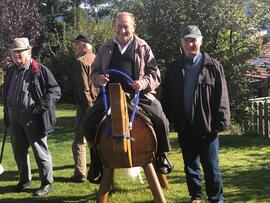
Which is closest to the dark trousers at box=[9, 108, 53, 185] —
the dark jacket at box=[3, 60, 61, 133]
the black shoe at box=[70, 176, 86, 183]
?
the dark jacket at box=[3, 60, 61, 133]

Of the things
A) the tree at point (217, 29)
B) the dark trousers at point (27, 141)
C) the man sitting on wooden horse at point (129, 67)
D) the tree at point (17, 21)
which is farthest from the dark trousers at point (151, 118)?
the tree at point (17, 21)

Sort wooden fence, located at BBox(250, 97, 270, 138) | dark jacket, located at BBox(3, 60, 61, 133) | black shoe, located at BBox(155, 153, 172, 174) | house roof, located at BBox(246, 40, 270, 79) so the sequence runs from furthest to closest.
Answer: house roof, located at BBox(246, 40, 270, 79), wooden fence, located at BBox(250, 97, 270, 138), dark jacket, located at BBox(3, 60, 61, 133), black shoe, located at BBox(155, 153, 172, 174)

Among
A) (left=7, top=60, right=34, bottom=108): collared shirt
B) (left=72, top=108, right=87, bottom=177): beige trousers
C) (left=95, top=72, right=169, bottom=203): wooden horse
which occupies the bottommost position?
(left=72, top=108, right=87, bottom=177): beige trousers

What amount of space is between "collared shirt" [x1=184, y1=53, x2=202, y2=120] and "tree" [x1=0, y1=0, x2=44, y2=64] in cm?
1945

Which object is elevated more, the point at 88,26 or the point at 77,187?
the point at 88,26

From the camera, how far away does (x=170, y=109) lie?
553 cm

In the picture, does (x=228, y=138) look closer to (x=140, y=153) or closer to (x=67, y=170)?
(x=67, y=170)

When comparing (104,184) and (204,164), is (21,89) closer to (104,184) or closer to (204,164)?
(104,184)

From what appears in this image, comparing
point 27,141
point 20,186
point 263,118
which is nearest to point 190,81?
point 27,141

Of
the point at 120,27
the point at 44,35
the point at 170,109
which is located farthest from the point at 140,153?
the point at 44,35

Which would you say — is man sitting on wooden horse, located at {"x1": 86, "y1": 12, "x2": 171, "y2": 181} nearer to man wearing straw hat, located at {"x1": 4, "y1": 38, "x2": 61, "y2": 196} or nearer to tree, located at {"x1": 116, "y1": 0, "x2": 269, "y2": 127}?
man wearing straw hat, located at {"x1": 4, "y1": 38, "x2": 61, "y2": 196}

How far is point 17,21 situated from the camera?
24281 mm

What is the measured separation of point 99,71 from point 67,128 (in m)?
7.77

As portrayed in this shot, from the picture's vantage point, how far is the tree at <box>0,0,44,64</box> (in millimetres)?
23969
